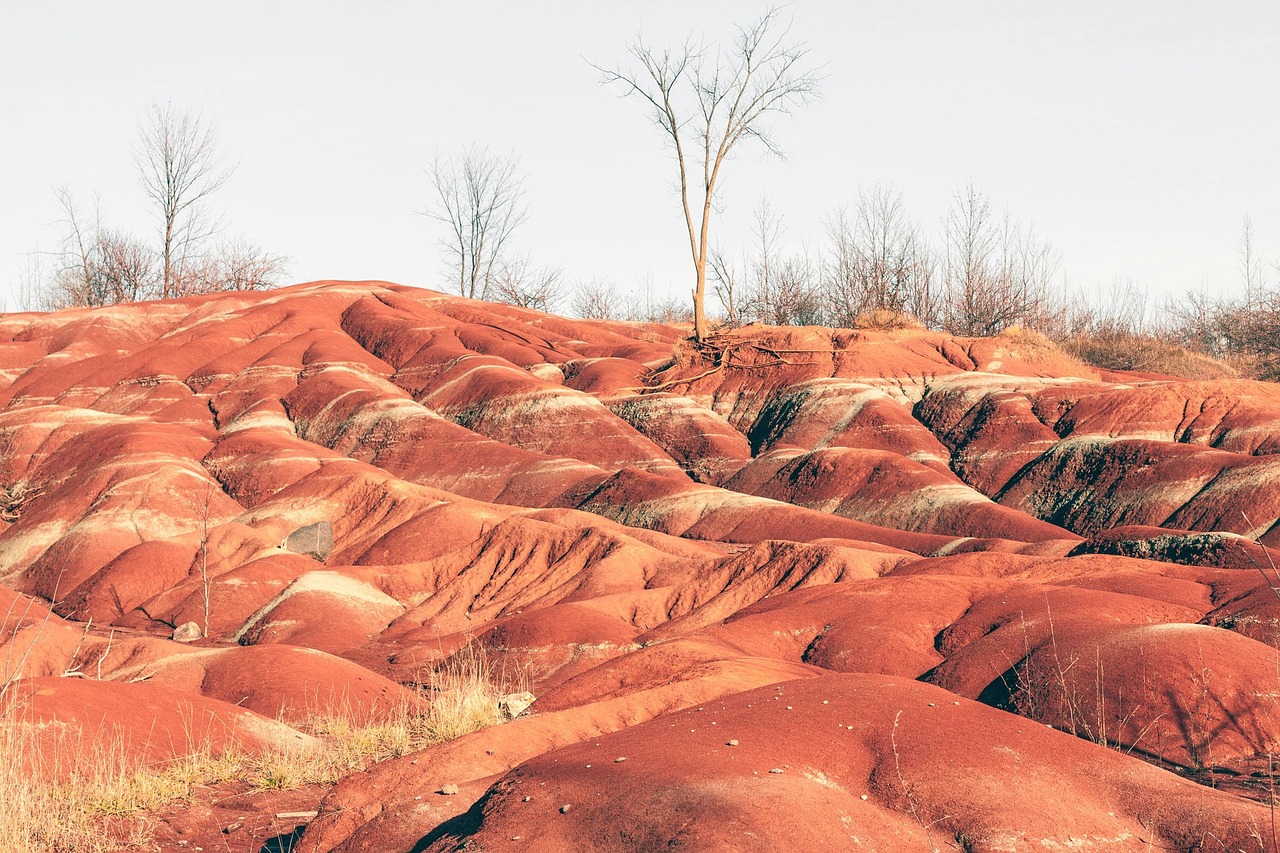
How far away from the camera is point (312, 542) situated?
3058 centimetres

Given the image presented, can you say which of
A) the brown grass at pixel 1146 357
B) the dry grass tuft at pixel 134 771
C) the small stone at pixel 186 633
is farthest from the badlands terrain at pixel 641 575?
the brown grass at pixel 1146 357

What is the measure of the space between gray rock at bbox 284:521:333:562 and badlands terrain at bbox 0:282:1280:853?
10 centimetres

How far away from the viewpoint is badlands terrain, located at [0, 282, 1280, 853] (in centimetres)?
656

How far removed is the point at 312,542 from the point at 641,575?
35.9 feet

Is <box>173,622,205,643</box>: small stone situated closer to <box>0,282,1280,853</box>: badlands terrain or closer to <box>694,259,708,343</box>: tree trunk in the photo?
<box>0,282,1280,853</box>: badlands terrain

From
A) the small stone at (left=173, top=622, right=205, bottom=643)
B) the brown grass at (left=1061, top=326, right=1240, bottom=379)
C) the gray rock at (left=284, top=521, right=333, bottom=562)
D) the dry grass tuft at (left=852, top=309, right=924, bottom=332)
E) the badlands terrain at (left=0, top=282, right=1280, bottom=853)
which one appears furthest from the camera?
the brown grass at (left=1061, top=326, right=1240, bottom=379)

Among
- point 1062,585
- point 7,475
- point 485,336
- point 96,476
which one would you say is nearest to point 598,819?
point 1062,585

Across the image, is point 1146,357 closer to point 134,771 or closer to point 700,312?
point 700,312

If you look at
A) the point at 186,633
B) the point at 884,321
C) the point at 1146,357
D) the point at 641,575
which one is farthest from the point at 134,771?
the point at 1146,357

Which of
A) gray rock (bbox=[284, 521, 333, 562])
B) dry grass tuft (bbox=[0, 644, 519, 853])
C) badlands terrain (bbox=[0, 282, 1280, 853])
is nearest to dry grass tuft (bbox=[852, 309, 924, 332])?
badlands terrain (bbox=[0, 282, 1280, 853])

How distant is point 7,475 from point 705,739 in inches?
1453

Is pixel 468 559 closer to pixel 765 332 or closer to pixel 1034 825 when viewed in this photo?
pixel 765 332

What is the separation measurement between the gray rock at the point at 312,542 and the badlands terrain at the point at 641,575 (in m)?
0.10

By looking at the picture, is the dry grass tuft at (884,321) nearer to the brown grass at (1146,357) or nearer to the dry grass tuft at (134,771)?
the brown grass at (1146,357)
